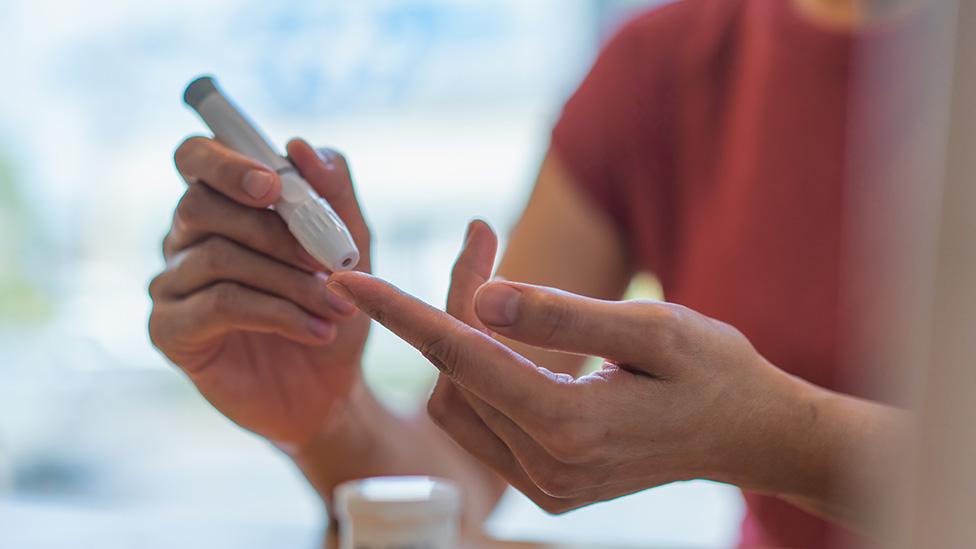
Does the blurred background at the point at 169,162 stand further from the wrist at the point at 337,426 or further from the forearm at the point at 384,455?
the wrist at the point at 337,426

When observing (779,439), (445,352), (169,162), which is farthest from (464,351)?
(169,162)

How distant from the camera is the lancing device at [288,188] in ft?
1.23

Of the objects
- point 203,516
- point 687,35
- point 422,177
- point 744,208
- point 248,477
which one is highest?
point 422,177

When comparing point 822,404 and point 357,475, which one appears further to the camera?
point 357,475

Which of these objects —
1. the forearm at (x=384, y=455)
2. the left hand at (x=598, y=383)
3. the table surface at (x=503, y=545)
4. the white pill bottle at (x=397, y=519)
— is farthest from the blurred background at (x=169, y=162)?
the left hand at (x=598, y=383)

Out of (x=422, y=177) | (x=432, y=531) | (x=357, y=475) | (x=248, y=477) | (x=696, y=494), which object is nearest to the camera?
(x=432, y=531)

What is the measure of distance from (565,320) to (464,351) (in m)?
0.03

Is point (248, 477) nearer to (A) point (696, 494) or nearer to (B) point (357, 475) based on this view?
A: (A) point (696, 494)

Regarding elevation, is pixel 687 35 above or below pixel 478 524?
above

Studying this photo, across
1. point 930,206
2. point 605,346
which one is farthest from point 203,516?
point 930,206

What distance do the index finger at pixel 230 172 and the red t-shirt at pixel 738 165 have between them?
13.1 inches

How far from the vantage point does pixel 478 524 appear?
63 centimetres

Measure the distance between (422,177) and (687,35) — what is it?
1.00 metres

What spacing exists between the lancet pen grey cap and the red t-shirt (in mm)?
327
